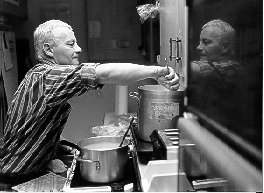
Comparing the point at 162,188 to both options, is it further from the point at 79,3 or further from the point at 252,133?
the point at 79,3

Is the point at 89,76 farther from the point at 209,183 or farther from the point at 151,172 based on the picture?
the point at 209,183

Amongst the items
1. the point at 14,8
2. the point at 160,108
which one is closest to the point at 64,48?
the point at 160,108

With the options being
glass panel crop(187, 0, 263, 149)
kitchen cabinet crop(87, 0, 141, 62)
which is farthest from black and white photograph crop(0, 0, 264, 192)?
kitchen cabinet crop(87, 0, 141, 62)

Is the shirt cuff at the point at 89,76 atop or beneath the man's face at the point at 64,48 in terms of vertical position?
beneath

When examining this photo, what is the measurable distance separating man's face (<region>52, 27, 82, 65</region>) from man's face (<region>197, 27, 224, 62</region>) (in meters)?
0.68

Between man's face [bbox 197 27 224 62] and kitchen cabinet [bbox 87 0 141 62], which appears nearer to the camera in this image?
man's face [bbox 197 27 224 62]

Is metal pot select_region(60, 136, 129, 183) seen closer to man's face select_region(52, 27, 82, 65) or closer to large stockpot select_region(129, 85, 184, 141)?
large stockpot select_region(129, 85, 184, 141)

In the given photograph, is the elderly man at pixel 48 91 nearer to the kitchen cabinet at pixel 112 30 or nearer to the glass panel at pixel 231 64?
the glass panel at pixel 231 64

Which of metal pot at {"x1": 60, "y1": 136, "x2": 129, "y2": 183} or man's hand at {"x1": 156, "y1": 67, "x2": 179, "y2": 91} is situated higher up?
man's hand at {"x1": 156, "y1": 67, "x2": 179, "y2": 91}

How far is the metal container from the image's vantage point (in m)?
0.80

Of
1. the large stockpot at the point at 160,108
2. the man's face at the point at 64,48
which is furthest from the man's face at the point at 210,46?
the man's face at the point at 64,48

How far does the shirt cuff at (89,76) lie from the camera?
0.87m

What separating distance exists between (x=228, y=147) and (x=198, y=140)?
0.39 ft

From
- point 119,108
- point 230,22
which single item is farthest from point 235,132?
point 119,108
